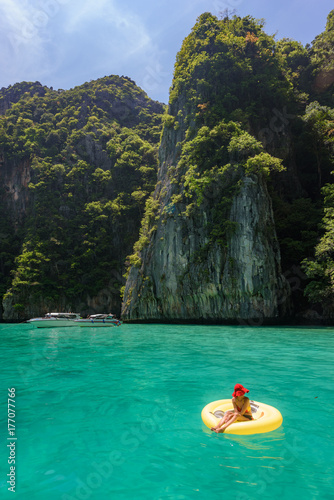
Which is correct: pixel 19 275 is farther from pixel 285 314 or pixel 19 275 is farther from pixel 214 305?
pixel 285 314

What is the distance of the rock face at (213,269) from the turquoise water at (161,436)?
1650 centimetres

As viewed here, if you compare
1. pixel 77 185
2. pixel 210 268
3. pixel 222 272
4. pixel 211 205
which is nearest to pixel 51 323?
pixel 210 268

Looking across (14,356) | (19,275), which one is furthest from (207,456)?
(19,275)

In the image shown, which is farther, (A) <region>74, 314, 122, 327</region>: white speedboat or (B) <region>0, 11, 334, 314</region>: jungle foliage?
(A) <region>74, 314, 122, 327</region>: white speedboat

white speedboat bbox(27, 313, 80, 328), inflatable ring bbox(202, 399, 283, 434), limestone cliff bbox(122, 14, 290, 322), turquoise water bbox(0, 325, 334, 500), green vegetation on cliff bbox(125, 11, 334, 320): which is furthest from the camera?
white speedboat bbox(27, 313, 80, 328)

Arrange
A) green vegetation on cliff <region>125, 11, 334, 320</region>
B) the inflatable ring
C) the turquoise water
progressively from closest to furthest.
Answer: the turquoise water → the inflatable ring → green vegetation on cliff <region>125, 11, 334, 320</region>

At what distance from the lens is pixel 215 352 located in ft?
44.0

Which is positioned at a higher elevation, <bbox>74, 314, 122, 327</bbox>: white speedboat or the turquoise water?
the turquoise water

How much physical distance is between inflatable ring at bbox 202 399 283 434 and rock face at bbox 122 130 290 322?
21.6 m

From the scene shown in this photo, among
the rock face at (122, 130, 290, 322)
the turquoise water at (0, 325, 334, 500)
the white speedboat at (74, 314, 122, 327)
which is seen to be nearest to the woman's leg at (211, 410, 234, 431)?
the turquoise water at (0, 325, 334, 500)

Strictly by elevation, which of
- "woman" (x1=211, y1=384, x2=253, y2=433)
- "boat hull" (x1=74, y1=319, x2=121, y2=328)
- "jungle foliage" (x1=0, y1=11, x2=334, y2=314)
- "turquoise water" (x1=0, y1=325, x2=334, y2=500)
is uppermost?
"jungle foliage" (x1=0, y1=11, x2=334, y2=314)

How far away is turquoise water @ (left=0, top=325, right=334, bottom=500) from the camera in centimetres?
398

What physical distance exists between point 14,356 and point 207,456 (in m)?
11.4

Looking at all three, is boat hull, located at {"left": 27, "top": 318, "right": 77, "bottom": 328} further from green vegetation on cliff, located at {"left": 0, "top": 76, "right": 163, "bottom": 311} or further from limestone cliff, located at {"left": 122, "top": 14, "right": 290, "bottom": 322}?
green vegetation on cliff, located at {"left": 0, "top": 76, "right": 163, "bottom": 311}
